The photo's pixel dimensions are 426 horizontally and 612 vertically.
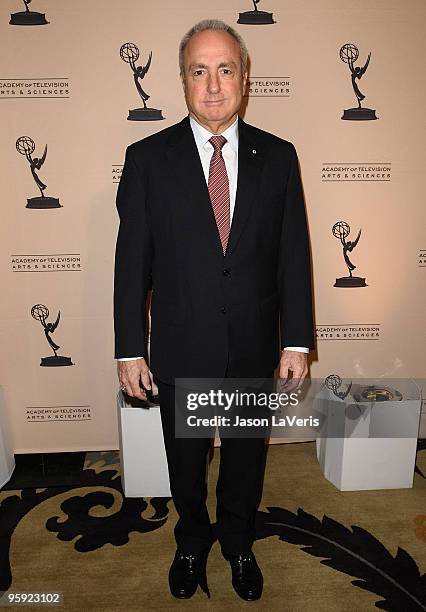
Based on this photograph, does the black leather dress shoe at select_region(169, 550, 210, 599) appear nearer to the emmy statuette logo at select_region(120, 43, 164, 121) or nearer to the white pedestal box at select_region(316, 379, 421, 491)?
the white pedestal box at select_region(316, 379, 421, 491)

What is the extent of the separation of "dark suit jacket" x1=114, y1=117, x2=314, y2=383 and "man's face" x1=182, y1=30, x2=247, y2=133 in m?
0.13

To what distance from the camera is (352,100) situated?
102 inches

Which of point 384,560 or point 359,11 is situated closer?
point 384,560

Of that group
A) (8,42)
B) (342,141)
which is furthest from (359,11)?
(8,42)

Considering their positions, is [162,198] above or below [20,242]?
above

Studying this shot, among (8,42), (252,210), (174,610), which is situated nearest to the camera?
(252,210)

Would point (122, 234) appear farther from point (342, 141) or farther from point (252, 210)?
point (342, 141)

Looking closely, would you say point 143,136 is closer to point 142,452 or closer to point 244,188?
point 244,188

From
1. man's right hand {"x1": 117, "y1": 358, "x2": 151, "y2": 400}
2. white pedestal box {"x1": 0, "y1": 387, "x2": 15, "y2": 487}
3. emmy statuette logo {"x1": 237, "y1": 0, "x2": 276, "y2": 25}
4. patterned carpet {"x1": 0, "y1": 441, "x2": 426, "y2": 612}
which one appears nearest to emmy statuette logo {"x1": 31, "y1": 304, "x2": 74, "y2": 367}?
white pedestal box {"x1": 0, "y1": 387, "x2": 15, "y2": 487}

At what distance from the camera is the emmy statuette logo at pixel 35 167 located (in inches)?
99.3

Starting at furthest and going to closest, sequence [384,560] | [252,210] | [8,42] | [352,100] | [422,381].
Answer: [422,381] < [352,100] < [8,42] < [384,560] < [252,210]

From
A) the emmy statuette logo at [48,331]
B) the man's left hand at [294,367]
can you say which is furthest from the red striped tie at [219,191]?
the emmy statuette logo at [48,331]

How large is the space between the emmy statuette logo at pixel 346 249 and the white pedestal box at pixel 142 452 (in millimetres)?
1206

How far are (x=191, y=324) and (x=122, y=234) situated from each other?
1.28 ft
